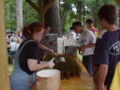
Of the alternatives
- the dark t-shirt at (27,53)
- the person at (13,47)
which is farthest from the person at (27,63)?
the person at (13,47)

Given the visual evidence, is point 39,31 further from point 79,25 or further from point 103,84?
point 79,25

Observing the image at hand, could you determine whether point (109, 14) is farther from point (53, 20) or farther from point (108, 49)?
point (53, 20)

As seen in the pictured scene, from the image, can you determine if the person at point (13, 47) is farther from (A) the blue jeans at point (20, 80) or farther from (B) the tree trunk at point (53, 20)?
(A) the blue jeans at point (20, 80)

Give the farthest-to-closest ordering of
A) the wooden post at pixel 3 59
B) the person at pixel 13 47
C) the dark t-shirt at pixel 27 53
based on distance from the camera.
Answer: the person at pixel 13 47
the dark t-shirt at pixel 27 53
the wooden post at pixel 3 59

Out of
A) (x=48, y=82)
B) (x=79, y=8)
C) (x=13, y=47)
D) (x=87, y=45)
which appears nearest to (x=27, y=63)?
(x=48, y=82)

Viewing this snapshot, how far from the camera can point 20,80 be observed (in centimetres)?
220

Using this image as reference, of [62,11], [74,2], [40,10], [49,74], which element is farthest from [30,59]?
[62,11]

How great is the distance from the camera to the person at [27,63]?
7.00 feet

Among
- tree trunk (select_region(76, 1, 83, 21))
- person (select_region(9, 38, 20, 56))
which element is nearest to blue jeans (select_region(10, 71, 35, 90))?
person (select_region(9, 38, 20, 56))

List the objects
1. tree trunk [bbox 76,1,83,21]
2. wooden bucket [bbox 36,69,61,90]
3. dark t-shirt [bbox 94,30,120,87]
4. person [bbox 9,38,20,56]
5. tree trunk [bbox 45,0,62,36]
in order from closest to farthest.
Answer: wooden bucket [bbox 36,69,61,90] < dark t-shirt [bbox 94,30,120,87] < tree trunk [bbox 45,0,62,36] < person [bbox 9,38,20,56] < tree trunk [bbox 76,1,83,21]

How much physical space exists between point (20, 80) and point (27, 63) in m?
0.19

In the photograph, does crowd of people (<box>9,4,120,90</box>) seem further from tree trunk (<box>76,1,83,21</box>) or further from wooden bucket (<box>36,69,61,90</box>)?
tree trunk (<box>76,1,83,21</box>)

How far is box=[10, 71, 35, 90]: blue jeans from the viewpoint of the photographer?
7.20 feet

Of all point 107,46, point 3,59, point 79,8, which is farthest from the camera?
point 79,8
